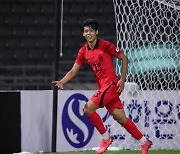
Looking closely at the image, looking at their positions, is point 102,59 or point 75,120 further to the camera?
point 75,120

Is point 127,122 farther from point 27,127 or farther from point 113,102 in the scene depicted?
point 27,127

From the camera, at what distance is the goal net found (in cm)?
698

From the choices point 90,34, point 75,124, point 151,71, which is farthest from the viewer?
point 151,71

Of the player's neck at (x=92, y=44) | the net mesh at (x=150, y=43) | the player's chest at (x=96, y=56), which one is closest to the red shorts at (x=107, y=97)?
the player's chest at (x=96, y=56)

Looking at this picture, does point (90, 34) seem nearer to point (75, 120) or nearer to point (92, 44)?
point (92, 44)

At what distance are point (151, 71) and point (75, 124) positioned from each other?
111 centimetres

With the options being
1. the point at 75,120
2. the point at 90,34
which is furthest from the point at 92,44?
the point at 75,120

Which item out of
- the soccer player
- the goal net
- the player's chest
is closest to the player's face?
the soccer player

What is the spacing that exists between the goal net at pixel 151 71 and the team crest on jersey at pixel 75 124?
271 millimetres

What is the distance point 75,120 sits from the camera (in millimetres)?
6926

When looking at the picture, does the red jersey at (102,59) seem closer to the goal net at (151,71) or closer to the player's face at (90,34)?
the player's face at (90,34)

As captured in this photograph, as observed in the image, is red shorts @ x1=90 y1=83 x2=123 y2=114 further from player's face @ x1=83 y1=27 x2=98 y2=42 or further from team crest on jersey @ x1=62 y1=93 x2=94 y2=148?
team crest on jersey @ x1=62 y1=93 x2=94 y2=148

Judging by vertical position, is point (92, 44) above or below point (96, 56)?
above

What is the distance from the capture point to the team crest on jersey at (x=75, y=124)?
6906mm
